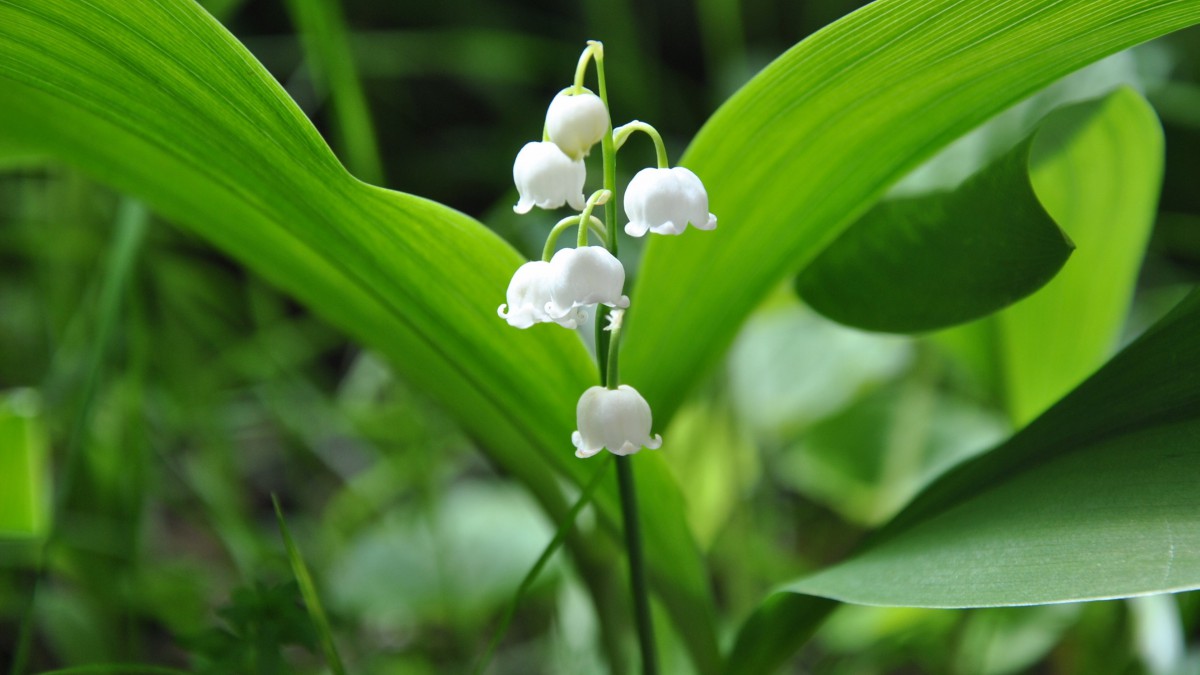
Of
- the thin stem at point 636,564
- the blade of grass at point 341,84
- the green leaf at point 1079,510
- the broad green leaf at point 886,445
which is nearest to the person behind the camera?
the green leaf at point 1079,510

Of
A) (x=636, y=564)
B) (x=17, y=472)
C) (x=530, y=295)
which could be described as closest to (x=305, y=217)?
(x=530, y=295)

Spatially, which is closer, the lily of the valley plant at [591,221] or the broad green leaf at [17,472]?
the lily of the valley plant at [591,221]

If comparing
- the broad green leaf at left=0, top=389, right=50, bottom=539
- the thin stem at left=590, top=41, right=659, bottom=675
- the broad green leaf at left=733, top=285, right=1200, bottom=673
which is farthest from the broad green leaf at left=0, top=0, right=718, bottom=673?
the broad green leaf at left=0, top=389, right=50, bottom=539

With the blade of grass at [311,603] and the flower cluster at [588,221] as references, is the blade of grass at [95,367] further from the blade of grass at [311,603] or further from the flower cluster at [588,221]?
the flower cluster at [588,221]

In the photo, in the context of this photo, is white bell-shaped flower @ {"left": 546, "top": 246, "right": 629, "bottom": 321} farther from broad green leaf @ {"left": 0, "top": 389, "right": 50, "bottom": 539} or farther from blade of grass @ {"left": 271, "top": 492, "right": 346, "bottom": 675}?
broad green leaf @ {"left": 0, "top": 389, "right": 50, "bottom": 539}

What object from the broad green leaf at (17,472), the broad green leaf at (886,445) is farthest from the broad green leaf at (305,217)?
the broad green leaf at (886,445)
